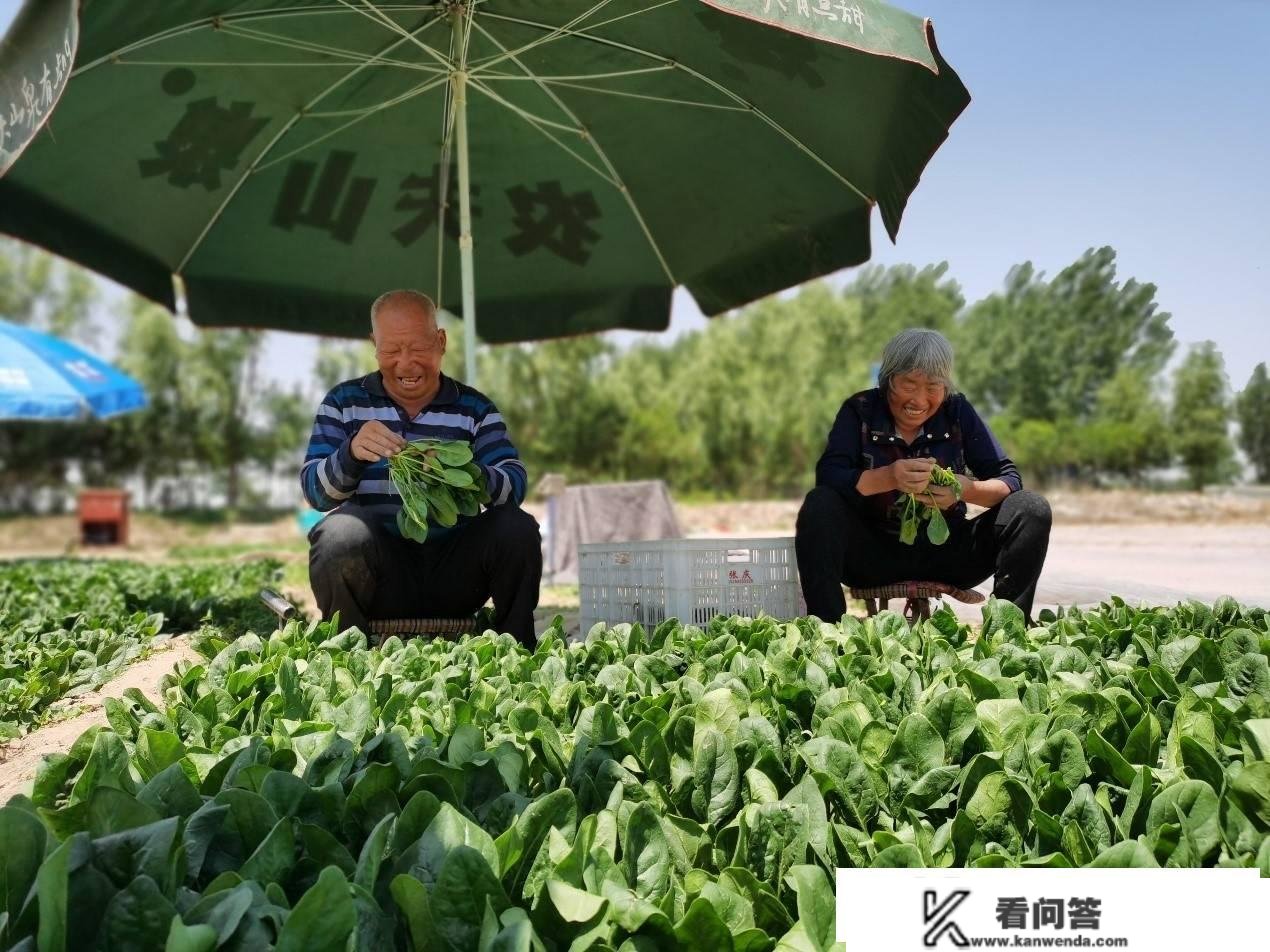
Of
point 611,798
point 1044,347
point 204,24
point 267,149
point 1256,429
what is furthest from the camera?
point 1044,347

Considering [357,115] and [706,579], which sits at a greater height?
[357,115]

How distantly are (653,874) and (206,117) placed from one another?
161 inches

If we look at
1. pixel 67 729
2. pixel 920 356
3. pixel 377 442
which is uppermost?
pixel 920 356

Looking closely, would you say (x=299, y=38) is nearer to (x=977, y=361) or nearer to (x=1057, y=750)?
(x=1057, y=750)

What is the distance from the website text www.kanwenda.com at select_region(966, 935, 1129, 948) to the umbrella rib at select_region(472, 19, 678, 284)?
381cm

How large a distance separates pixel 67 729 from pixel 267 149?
284 cm

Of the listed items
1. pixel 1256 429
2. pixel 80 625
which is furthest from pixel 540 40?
pixel 1256 429

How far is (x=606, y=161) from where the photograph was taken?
15.7 feet

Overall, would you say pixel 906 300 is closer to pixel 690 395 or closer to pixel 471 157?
pixel 690 395

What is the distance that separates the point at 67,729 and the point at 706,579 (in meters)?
1.96

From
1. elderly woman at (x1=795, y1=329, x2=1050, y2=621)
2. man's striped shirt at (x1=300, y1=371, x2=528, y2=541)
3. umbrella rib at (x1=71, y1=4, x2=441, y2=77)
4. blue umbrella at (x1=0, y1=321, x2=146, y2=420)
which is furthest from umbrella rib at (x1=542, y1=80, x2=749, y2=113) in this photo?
blue umbrella at (x1=0, y1=321, x2=146, y2=420)

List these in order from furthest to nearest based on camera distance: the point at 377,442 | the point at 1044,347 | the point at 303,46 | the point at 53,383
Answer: the point at 1044,347 < the point at 53,383 < the point at 303,46 < the point at 377,442

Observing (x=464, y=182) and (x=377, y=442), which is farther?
(x=464, y=182)

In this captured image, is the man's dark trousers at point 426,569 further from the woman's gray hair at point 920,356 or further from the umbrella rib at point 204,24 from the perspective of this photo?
the umbrella rib at point 204,24
